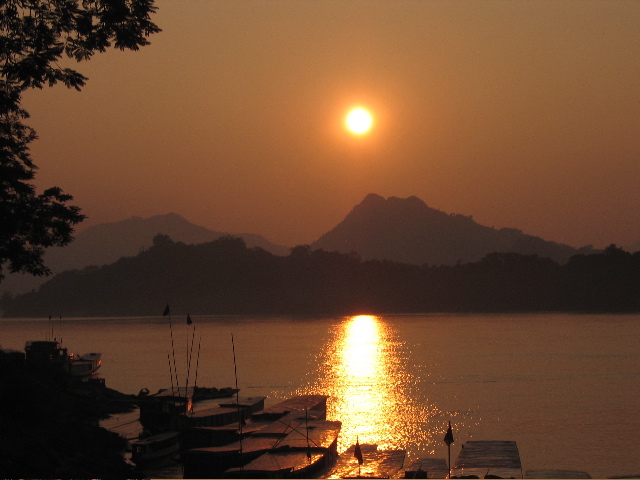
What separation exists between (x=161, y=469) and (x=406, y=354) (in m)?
96.4

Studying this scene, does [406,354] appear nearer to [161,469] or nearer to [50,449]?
[161,469]

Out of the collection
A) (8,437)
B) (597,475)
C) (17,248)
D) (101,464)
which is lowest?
(597,475)

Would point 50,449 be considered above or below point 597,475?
above

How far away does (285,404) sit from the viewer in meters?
62.0

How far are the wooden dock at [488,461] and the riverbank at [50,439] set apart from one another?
56.9ft

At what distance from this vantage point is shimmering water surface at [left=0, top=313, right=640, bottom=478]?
2106 inches

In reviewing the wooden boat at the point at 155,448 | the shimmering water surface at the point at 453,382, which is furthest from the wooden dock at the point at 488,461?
the wooden boat at the point at 155,448

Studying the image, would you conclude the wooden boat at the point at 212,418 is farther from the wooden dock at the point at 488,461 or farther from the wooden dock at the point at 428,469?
the wooden dock at the point at 488,461

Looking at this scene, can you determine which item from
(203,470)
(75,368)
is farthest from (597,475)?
(75,368)

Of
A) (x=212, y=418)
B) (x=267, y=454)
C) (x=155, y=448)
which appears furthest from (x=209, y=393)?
(x=267, y=454)

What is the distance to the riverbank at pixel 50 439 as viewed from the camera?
89.2 ft

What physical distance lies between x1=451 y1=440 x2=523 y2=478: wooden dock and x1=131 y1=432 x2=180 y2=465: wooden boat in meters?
17.9

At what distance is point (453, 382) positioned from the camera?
299 ft

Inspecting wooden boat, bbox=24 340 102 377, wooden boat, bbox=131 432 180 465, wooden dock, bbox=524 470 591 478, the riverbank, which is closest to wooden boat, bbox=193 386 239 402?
wooden boat, bbox=24 340 102 377
